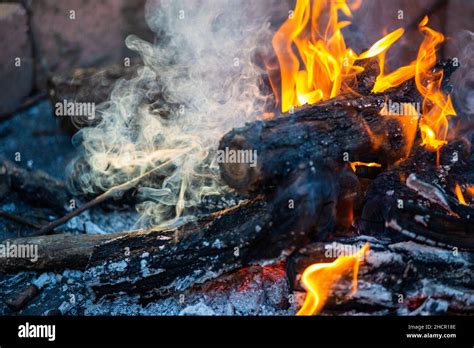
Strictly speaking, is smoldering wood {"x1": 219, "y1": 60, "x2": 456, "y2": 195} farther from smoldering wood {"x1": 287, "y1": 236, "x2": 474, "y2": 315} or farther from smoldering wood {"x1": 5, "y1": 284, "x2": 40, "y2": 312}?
smoldering wood {"x1": 5, "y1": 284, "x2": 40, "y2": 312}

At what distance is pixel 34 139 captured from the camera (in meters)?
4.45

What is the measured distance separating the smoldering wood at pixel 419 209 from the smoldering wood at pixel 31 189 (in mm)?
1844

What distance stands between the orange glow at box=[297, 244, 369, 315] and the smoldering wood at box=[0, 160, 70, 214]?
68.9 inches

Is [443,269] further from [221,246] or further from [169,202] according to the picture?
[169,202]

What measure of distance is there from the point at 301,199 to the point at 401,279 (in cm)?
53

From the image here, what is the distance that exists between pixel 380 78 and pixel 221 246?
1.32 metres

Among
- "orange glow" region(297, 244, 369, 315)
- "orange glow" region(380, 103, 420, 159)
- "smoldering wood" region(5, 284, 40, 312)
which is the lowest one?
"smoldering wood" region(5, 284, 40, 312)

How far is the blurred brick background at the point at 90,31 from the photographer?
13.7 ft

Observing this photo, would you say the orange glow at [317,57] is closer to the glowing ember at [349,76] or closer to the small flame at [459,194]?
the glowing ember at [349,76]

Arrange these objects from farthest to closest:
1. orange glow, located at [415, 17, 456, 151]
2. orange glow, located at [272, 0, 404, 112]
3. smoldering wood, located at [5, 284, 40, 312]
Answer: orange glow, located at [272, 0, 404, 112] → orange glow, located at [415, 17, 456, 151] → smoldering wood, located at [5, 284, 40, 312]

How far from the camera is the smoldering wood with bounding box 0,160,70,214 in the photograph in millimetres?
3658

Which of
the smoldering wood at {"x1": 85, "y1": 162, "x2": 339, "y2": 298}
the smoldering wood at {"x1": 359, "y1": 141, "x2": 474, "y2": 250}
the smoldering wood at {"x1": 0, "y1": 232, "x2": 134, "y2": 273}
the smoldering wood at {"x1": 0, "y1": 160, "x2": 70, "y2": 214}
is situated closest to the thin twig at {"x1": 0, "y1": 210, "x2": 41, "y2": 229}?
the smoldering wood at {"x1": 0, "y1": 160, "x2": 70, "y2": 214}

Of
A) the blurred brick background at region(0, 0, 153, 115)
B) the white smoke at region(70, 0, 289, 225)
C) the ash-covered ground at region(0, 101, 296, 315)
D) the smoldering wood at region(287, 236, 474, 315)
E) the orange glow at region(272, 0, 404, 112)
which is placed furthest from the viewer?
the blurred brick background at region(0, 0, 153, 115)
